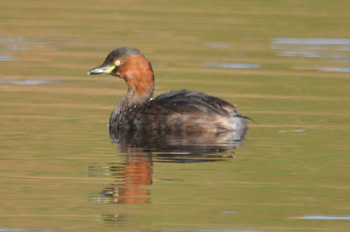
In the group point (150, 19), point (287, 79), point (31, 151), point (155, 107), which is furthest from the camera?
point (150, 19)

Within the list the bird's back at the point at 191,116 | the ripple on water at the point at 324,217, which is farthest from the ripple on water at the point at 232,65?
the ripple on water at the point at 324,217

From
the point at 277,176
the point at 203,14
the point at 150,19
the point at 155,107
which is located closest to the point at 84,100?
the point at 155,107

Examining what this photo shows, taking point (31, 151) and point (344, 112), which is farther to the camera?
point (344, 112)

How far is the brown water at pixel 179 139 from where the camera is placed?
7980mm

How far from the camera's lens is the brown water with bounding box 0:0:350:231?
314 inches

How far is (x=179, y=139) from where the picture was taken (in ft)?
36.5

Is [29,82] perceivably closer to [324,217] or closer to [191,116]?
[191,116]

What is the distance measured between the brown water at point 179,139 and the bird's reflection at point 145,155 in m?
0.02

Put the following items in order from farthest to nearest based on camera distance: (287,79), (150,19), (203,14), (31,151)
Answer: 1. (203,14)
2. (150,19)
3. (287,79)
4. (31,151)

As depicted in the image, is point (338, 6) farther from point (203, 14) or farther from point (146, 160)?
point (146, 160)

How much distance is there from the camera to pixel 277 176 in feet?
30.4

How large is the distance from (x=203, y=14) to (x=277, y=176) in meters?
14.6

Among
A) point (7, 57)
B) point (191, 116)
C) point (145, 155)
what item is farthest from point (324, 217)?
point (7, 57)

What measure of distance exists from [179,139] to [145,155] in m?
1.09
